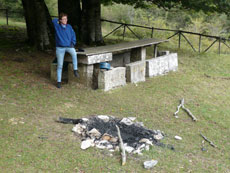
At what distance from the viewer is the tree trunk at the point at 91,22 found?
39.5ft

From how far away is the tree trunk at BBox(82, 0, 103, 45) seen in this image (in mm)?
12055

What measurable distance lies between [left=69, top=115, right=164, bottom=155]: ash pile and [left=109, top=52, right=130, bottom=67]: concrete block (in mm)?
4359

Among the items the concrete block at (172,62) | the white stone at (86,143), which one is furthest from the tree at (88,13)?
the white stone at (86,143)

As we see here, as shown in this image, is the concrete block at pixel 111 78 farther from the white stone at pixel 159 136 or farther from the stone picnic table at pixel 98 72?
the white stone at pixel 159 136

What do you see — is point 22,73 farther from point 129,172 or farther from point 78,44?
point 129,172

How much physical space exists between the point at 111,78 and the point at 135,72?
1.16 m

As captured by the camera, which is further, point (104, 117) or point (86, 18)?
point (86, 18)

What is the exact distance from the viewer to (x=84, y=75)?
8.16 metres

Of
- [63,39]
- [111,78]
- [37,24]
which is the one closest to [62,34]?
[63,39]

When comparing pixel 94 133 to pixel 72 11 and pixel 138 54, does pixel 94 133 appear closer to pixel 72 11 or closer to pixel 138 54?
pixel 138 54

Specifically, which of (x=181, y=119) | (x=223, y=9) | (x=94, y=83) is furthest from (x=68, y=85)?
(x=223, y=9)

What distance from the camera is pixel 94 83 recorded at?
8297mm

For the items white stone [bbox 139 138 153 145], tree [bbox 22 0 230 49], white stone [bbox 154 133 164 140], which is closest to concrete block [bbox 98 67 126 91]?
white stone [bbox 154 133 164 140]

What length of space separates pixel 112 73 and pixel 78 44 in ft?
13.7
